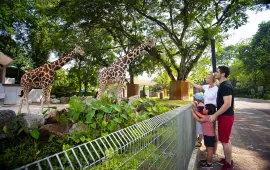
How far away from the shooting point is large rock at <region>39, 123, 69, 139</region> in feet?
14.9

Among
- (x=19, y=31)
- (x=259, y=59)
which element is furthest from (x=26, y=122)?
(x=259, y=59)

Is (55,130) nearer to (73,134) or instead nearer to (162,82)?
(73,134)

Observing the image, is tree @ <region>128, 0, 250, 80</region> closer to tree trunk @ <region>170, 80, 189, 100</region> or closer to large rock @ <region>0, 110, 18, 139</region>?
tree trunk @ <region>170, 80, 189, 100</region>

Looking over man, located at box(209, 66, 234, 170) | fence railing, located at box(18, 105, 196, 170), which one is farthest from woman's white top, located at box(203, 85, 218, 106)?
fence railing, located at box(18, 105, 196, 170)

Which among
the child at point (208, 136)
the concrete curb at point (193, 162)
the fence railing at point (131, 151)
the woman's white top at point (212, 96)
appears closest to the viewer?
the fence railing at point (131, 151)

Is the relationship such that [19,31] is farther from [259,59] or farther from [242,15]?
[259,59]

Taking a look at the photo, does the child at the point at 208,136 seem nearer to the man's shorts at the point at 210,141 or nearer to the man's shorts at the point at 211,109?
the man's shorts at the point at 210,141

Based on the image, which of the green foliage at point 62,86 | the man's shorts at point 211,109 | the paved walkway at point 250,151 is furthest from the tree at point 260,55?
the man's shorts at point 211,109

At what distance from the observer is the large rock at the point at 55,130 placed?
14.9 feet

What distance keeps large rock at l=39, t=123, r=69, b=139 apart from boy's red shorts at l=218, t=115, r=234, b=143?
299 cm

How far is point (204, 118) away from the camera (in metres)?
4.01

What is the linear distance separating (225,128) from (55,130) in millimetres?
3431

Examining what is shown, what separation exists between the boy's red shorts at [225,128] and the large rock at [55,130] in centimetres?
299

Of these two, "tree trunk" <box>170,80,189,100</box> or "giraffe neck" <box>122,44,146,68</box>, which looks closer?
"giraffe neck" <box>122,44,146,68</box>
